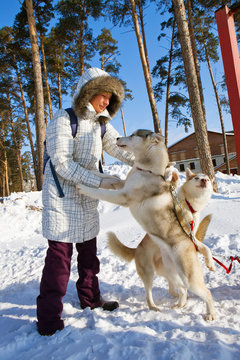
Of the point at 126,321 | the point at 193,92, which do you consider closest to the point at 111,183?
the point at 126,321

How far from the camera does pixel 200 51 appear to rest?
14.0 meters

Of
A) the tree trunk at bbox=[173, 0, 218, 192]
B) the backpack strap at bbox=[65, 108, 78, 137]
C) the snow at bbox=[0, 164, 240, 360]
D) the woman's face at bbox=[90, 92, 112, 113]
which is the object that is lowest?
the snow at bbox=[0, 164, 240, 360]

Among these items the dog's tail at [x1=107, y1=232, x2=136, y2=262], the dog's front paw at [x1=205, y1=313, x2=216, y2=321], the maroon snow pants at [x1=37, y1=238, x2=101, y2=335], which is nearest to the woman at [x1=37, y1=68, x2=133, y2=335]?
the maroon snow pants at [x1=37, y1=238, x2=101, y2=335]

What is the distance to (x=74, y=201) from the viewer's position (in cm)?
231

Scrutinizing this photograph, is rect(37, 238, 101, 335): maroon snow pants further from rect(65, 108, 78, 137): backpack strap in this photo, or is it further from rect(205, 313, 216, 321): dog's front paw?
rect(205, 313, 216, 321): dog's front paw

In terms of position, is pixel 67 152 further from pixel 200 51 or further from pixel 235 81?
pixel 200 51

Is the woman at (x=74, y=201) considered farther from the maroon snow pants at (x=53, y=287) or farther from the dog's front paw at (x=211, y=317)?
the dog's front paw at (x=211, y=317)

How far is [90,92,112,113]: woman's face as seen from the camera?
8.24 ft

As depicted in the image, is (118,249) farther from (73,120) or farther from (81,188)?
(73,120)

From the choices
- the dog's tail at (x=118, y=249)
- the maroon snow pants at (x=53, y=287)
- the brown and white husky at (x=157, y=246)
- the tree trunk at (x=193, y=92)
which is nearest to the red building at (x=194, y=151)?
the tree trunk at (x=193, y=92)

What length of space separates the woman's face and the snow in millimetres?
2149

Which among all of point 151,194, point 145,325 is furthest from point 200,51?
point 145,325

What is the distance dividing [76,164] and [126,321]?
1533mm

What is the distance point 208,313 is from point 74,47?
15.9m
